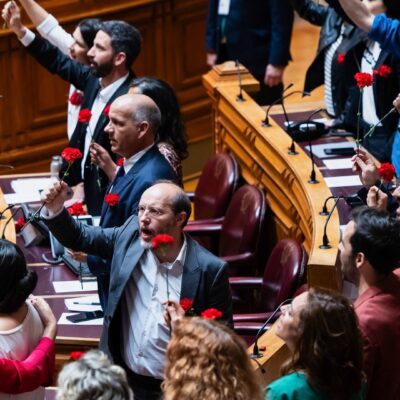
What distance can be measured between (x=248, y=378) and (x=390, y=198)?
1.69 m

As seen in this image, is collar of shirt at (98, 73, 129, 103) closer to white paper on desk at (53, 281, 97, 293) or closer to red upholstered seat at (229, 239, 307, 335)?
white paper on desk at (53, 281, 97, 293)

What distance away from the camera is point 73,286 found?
485 cm

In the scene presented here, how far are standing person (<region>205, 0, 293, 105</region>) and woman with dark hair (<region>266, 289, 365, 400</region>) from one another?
4102 millimetres

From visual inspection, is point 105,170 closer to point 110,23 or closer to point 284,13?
point 110,23

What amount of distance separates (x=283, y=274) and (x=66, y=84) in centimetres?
309

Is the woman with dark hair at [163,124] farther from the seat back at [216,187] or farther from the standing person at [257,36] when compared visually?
the standing person at [257,36]

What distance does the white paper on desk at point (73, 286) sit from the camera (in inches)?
190

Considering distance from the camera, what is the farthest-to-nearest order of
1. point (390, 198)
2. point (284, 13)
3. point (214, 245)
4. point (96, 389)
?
point (284, 13) → point (214, 245) → point (390, 198) → point (96, 389)

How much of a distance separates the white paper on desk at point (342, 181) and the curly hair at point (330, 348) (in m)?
2.07

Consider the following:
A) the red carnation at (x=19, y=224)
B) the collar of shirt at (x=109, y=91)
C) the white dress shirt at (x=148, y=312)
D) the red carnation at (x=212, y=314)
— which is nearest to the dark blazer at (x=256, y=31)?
the collar of shirt at (x=109, y=91)

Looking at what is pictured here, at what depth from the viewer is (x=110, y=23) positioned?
18.6ft

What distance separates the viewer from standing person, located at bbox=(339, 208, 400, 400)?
3.41 metres

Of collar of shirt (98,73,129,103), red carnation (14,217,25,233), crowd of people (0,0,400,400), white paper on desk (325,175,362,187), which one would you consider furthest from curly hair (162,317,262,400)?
collar of shirt (98,73,129,103)

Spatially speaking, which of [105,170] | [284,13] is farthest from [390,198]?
[284,13]
